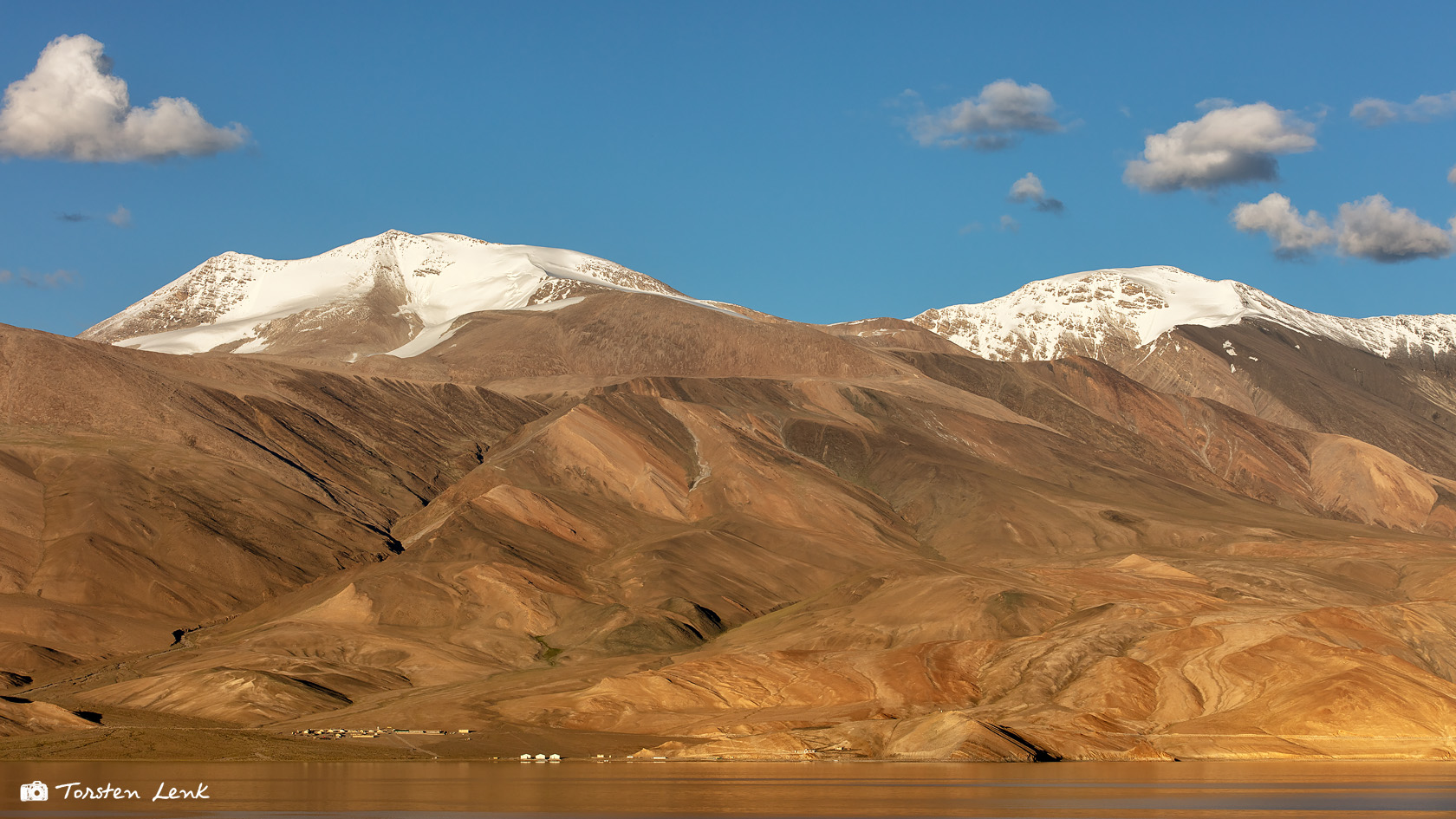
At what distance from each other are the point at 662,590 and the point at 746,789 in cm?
7532

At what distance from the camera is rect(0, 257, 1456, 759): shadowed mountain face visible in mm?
100062

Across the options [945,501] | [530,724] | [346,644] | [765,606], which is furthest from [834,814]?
[945,501]

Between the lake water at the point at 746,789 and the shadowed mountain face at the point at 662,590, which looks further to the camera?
the shadowed mountain face at the point at 662,590

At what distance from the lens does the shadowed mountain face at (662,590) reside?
10006 cm

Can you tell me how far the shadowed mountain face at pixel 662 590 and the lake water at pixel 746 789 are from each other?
9667 millimetres

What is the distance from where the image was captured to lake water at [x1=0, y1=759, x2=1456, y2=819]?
2265 inches

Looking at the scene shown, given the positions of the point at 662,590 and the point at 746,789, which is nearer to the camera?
the point at 746,789

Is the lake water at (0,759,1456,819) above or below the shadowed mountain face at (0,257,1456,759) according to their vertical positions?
below

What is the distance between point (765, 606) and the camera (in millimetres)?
147750

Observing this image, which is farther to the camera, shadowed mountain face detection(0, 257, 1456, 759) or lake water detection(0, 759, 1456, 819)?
shadowed mountain face detection(0, 257, 1456, 759)

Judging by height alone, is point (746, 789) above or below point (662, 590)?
below

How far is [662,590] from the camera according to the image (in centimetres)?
14412

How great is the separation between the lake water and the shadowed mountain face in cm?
967

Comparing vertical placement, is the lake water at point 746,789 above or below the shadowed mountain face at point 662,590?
below
